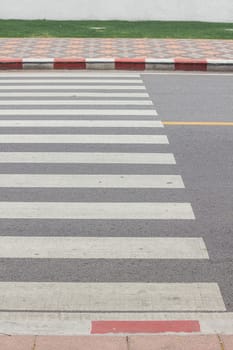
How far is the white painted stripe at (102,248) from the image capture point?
577cm

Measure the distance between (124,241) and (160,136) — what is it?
329cm

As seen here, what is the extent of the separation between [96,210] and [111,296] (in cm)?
159

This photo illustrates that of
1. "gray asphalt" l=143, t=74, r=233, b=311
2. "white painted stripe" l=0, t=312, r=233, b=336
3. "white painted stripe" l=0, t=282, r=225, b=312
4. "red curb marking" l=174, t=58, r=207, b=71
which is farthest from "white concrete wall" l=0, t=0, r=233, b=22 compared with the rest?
"white painted stripe" l=0, t=312, r=233, b=336

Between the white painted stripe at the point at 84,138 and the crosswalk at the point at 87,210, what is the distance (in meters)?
0.01

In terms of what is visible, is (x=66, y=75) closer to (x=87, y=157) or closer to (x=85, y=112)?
(x=85, y=112)

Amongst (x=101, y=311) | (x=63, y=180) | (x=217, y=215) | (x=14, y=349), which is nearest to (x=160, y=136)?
(x=63, y=180)

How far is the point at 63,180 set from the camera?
749 centimetres

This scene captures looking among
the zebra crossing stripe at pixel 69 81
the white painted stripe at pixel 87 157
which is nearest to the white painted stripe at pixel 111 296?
the white painted stripe at pixel 87 157

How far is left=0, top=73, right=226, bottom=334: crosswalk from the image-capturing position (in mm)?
5043

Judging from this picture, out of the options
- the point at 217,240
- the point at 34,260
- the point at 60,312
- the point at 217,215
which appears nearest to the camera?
the point at 60,312

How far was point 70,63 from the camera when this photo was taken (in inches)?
565

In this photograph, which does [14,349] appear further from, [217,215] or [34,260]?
[217,215]

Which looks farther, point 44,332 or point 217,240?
Answer: point 217,240

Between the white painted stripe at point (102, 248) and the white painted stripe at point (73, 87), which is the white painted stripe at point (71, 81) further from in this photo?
the white painted stripe at point (102, 248)
